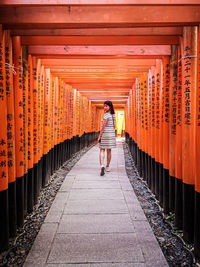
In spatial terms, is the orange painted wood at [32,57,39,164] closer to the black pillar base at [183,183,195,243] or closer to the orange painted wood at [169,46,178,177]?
the orange painted wood at [169,46,178,177]

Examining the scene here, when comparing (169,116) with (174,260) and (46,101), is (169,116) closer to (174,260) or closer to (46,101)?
(174,260)

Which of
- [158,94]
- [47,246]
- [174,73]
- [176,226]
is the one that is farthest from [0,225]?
[158,94]

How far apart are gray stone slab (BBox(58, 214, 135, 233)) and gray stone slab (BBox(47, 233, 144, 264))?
0.14 meters

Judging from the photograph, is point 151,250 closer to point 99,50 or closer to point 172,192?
point 172,192

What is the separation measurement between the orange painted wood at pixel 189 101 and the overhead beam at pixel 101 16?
24cm

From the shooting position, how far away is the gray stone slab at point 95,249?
2406 mm

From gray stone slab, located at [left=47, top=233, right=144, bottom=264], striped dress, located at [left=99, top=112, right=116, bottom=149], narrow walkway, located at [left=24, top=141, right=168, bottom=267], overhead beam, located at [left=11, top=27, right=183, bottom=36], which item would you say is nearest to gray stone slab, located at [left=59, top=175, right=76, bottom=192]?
narrow walkway, located at [left=24, top=141, right=168, bottom=267]

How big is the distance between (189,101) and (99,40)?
156 centimetres

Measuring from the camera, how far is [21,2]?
2334 mm

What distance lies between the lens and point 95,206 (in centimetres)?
392

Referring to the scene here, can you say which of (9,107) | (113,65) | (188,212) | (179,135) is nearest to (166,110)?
(179,135)

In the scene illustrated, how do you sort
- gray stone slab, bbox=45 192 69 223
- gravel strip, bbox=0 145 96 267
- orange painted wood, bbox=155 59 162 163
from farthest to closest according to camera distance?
orange painted wood, bbox=155 59 162 163 → gray stone slab, bbox=45 192 69 223 → gravel strip, bbox=0 145 96 267

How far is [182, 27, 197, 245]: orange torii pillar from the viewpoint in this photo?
8.79 ft

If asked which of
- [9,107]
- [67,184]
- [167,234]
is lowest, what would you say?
[167,234]
